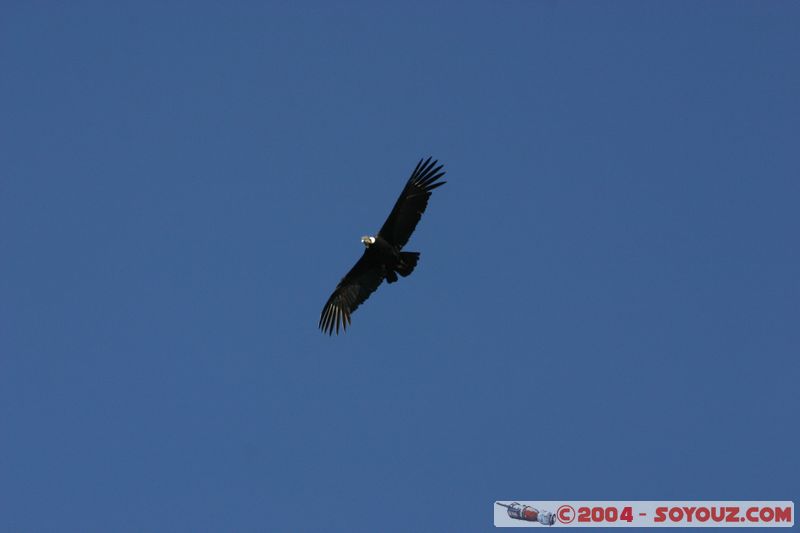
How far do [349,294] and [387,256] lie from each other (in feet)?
7.65

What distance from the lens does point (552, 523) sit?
31.5 m

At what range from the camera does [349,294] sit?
109ft

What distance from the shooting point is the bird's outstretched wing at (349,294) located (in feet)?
107

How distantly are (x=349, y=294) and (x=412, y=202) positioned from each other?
12.6ft

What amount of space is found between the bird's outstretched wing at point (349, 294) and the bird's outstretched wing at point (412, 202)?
1770mm

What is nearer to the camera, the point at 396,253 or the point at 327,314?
the point at 396,253

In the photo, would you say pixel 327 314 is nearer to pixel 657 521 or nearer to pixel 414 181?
pixel 414 181

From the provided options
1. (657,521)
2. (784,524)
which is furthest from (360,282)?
(784,524)

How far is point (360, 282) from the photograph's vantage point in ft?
108

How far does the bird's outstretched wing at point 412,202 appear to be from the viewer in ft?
101

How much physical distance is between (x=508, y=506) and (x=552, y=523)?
134cm

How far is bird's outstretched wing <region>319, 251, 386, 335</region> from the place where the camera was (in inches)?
1283

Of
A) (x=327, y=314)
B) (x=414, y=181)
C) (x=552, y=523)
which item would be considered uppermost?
(x=414, y=181)

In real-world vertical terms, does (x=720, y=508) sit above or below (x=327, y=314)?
below
